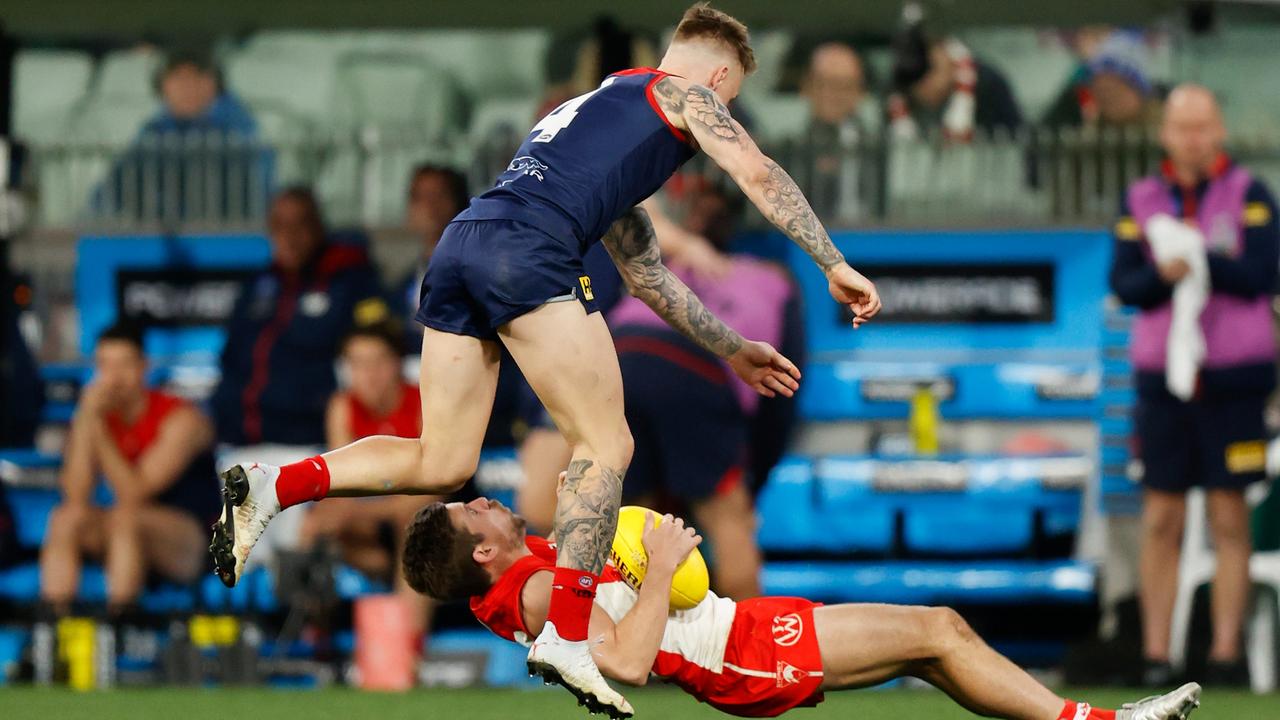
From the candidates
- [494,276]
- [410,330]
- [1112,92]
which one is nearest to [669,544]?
[494,276]

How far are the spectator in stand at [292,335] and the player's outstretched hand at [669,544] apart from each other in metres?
4.68

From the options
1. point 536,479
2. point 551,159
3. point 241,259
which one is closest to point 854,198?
point 536,479

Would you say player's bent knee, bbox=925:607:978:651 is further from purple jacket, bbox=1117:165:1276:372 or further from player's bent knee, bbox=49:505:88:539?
player's bent knee, bbox=49:505:88:539

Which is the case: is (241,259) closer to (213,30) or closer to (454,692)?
(213,30)

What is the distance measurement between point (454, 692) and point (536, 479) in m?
1.04

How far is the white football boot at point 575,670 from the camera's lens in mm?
5414

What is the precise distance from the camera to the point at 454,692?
9078 millimetres

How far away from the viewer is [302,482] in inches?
230

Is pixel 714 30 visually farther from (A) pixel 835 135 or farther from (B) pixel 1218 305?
(A) pixel 835 135

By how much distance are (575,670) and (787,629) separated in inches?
24.2

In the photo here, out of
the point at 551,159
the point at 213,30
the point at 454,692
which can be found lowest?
the point at 454,692

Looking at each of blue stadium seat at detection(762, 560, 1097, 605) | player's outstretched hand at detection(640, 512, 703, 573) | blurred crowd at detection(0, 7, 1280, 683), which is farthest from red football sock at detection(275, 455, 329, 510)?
blue stadium seat at detection(762, 560, 1097, 605)

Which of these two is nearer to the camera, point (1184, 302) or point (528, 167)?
point (528, 167)

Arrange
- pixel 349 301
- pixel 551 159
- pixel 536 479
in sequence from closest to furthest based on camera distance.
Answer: pixel 551 159 < pixel 536 479 < pixel 349 301
